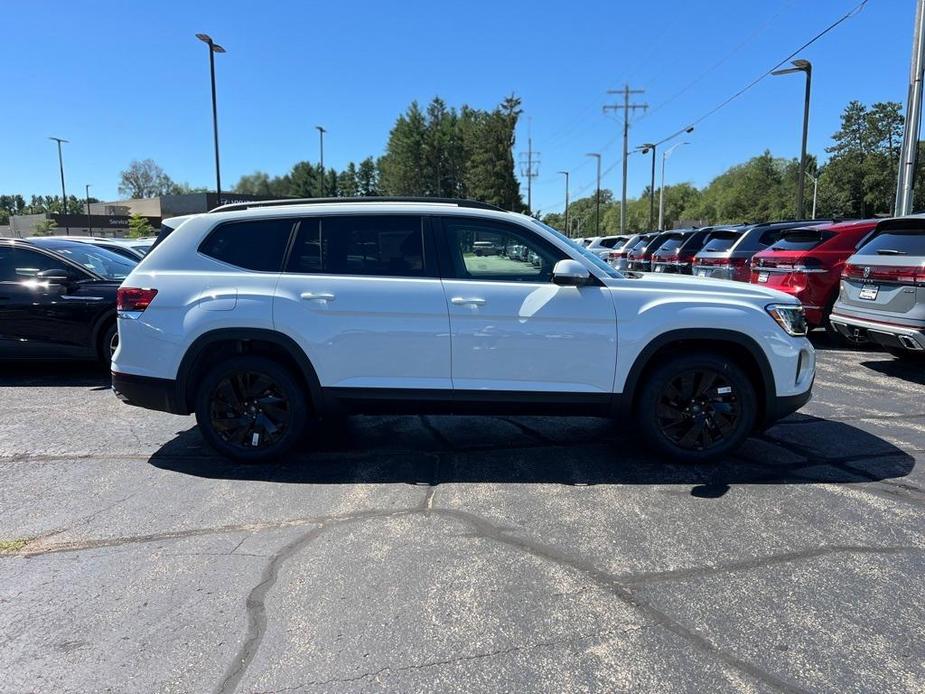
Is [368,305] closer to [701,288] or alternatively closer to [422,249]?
[422,249]

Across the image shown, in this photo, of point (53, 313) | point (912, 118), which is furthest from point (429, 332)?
point (912, 118)

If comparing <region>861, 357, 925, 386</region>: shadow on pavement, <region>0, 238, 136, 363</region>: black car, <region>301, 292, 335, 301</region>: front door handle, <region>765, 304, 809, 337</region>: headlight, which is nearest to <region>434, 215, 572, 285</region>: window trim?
<region>301, 292, 335, 301</region>: front door handle

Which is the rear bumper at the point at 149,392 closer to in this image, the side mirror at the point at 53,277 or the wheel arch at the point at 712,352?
the wheel arch at the point at 712,352

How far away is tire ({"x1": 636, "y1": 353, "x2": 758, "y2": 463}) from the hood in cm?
46

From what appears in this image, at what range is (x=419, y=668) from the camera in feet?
8.02

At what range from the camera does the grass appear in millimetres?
3396

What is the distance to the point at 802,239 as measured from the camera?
910 centimetres

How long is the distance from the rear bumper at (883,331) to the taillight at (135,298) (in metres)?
7.21

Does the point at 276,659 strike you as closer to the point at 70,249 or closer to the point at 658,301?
the point at 658,301

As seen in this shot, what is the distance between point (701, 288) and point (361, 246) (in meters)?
2.47

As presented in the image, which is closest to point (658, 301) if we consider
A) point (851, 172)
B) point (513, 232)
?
point (513, 232)

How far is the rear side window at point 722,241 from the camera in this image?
452 inches

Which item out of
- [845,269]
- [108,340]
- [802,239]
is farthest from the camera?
[802,239]

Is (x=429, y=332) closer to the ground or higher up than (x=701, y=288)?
closer to the ground
